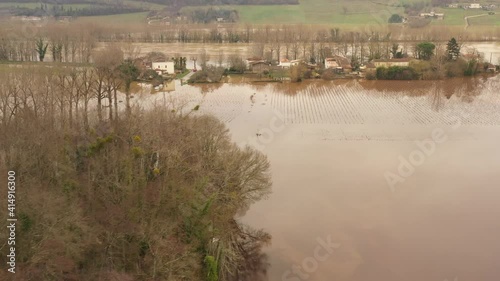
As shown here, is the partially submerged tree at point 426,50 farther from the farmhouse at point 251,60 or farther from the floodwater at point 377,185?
the farmhouse at point 251,60

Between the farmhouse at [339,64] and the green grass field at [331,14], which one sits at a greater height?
the green grass field at [331,14]

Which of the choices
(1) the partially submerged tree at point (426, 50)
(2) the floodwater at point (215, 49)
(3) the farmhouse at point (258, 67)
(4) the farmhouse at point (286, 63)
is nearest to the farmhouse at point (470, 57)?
(1) the partially submerged tree at point (426, 50)

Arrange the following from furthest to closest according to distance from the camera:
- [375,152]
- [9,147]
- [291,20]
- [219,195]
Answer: [291,20] < [375,152] < [219,195] < [9,147]

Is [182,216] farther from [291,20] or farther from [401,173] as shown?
[291,20]

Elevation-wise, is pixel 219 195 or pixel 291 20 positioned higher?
pixel 291 20

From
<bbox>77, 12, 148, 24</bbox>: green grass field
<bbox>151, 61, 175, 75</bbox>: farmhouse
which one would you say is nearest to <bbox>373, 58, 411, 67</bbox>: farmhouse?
<bbox>151, 61, 175, 75</bbox>: farmhouse

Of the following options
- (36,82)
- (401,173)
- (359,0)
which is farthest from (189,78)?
(359,0)

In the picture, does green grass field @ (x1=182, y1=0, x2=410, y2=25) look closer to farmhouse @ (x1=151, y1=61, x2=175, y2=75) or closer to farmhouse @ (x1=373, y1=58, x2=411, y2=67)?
farmhouse @ (x1=373, y1=58, x2=411, y2=67)
